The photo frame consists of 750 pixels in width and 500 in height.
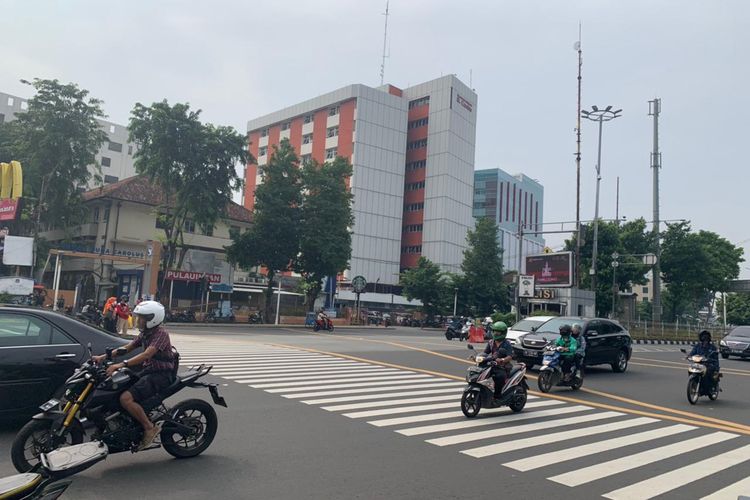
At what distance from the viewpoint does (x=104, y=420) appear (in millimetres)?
5289

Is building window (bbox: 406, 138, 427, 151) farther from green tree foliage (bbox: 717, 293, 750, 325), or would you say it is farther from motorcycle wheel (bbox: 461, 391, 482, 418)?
motorcycle wheel (bbox: 461, 391, 482, 418)

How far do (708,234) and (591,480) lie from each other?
59.6 m

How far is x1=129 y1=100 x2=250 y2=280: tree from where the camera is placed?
34.6 metres

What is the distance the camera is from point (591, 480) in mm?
5730

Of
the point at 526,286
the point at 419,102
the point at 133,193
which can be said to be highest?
the point at 419,102

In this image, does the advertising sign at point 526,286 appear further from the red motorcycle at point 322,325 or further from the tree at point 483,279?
the tree at point 483,279

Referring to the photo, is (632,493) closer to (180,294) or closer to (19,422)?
(19,422)

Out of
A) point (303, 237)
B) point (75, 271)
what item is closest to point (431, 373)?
point (303, 237)

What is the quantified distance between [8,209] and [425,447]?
26119mm

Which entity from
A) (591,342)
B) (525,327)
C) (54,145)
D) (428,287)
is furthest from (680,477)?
(428,287)

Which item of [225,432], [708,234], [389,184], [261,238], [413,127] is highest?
[413,127]

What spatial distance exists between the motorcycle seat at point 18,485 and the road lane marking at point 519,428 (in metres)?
4.53

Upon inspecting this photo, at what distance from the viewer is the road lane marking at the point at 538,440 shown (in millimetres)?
6637

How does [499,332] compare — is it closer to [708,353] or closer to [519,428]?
[519,428]
